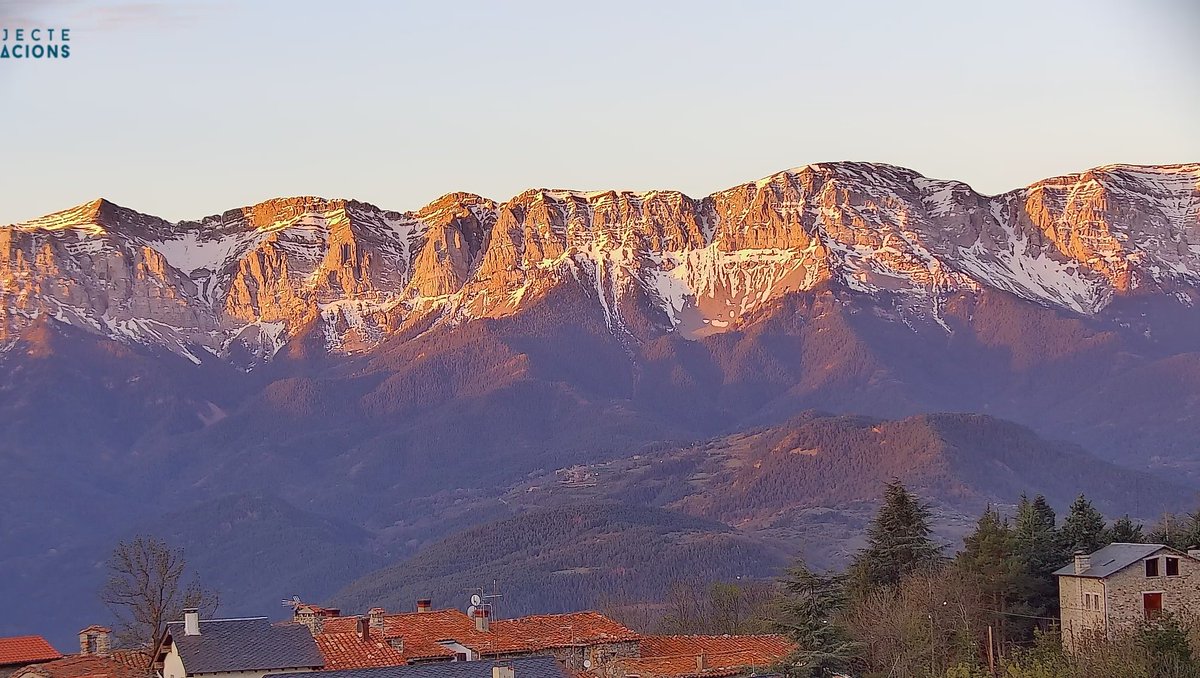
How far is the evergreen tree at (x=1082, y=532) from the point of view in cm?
8231

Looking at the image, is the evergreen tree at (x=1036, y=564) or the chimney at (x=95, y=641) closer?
the chimney at (x=95, y=641)

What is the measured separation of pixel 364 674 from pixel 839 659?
1371 centimetres

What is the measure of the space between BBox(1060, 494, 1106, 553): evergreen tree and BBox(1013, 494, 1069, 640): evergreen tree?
42 centimetres

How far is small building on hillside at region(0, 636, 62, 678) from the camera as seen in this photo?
240ft

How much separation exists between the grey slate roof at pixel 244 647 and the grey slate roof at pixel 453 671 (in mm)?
1319

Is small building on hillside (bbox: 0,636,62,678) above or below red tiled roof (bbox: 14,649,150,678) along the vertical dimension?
above

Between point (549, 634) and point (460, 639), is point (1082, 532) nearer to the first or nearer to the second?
point (549, 634)

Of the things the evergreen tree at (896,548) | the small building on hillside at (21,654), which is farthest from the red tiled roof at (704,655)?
the small building on hillside at (21,654)

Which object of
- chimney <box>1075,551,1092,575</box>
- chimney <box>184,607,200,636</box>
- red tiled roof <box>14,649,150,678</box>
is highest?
chimney <box>1075,551,1092,575</box>

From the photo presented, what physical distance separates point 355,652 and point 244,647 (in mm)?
3997

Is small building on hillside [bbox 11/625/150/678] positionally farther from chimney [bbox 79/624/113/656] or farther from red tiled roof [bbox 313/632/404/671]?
red tiled roof [bbox 313/632/404/671]

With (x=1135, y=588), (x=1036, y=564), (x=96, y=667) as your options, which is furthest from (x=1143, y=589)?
(x=96, y=667)

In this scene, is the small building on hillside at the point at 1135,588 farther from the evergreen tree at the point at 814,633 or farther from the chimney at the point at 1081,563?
the evergreen tree at the point at 814,633

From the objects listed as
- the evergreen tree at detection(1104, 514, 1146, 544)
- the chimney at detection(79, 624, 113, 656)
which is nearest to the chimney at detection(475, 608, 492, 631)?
the chimney at detection(79, 624, 113, 656)
